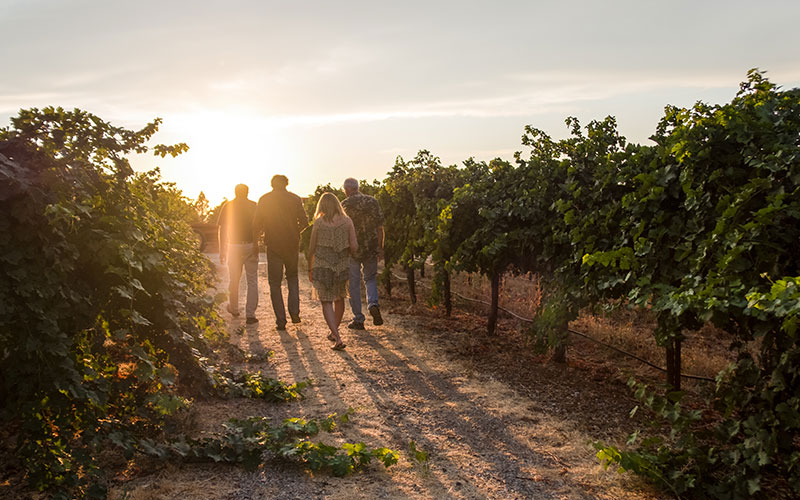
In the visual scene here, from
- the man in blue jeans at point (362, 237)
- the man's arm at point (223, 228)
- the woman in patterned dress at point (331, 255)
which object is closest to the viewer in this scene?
the woman in patterned dress at point (331, 255)

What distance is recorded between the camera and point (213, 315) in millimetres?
4160

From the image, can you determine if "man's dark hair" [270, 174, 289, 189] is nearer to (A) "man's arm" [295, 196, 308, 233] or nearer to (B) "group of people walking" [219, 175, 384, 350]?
(B) "group of people walking" [219, 175, 384, 350]

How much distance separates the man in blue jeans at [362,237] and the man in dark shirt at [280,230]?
715 mm

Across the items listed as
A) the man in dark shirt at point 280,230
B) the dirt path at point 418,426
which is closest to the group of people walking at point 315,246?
the man in dark shirt at point 280,230

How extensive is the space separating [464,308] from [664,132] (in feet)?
19.0

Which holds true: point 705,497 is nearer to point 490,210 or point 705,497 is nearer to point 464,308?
point 490,210

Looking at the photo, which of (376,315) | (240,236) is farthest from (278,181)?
(376,315)

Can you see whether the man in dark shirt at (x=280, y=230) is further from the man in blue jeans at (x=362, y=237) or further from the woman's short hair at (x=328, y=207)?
the woman's short hair at (x=328, y=207)

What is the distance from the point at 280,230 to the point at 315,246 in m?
1.11

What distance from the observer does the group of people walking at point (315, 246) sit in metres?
6.76

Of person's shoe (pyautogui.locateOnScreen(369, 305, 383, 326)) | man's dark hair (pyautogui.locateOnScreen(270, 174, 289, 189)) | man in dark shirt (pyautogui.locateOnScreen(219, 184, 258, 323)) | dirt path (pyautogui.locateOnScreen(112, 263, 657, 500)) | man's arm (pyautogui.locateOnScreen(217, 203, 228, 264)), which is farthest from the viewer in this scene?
man's arm (pyautogui.locateOnScreen(217, 203, 228, 264))

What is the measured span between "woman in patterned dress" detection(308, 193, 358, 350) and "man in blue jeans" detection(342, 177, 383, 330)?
832 mm

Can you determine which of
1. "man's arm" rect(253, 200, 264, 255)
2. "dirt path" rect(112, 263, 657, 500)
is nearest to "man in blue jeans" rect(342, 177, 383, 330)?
"dirt path" rect(112, 263, 657, 500)

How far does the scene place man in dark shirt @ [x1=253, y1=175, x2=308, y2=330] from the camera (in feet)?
25.5
